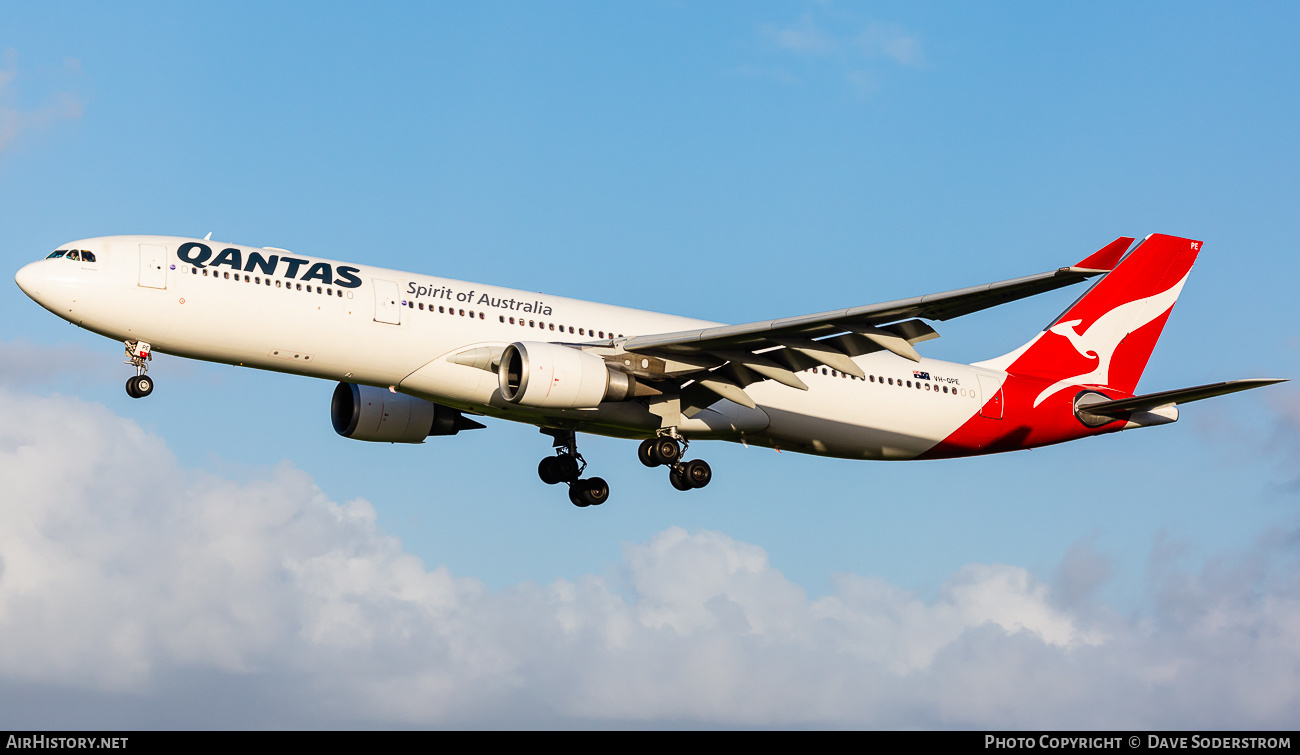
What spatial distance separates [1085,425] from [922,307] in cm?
1318

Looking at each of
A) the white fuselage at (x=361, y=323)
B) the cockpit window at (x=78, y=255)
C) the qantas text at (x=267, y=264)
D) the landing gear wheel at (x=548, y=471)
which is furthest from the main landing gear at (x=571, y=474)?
the cockpit window at (x=78, y=255)

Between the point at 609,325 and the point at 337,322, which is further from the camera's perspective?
the point at 609,325

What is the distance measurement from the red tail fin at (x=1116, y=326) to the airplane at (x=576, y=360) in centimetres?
46

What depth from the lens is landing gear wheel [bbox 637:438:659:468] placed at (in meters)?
34.7

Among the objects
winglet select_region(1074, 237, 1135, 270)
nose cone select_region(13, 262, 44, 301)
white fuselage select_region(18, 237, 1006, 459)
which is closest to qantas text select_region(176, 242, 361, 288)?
white fuselage select_region(18, 237, 1006, 459)

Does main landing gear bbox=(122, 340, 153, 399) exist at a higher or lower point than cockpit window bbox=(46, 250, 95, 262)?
lower

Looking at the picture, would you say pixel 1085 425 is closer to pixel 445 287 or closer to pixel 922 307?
pixel 922 307

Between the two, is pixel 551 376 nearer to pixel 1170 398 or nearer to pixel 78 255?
pixel 78 255

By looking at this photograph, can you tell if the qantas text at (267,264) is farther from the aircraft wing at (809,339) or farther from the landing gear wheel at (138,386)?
the aircraft wing at (809,339)

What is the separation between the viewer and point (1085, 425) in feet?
128

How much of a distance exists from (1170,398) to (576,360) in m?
16.3

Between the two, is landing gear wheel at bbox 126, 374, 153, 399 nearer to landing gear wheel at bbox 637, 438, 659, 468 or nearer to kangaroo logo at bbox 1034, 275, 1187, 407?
landing gear wheel at bbox 637, 438, 659, 468
